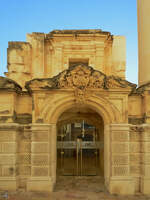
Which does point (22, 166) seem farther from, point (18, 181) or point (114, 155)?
point (114, 155)

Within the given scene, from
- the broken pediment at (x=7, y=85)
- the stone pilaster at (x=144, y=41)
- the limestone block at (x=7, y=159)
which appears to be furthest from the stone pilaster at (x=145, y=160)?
the broken pediment at (x=7, y=85)

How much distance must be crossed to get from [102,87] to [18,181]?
15.6ft

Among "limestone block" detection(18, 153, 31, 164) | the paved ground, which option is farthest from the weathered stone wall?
the paved ground

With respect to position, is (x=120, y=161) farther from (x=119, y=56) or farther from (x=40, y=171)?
(x=119, y=56)

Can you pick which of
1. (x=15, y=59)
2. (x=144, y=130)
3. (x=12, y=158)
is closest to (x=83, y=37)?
(x=15, y=59)

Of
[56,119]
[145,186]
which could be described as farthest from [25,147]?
[145,186]

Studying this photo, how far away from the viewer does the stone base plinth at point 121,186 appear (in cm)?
769

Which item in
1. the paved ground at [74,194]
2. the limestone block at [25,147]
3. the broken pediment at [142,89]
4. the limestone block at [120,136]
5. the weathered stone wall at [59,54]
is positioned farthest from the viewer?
the weathered stone wall at [59,54]

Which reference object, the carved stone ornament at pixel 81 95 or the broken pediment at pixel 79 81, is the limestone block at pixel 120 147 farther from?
the broken pediment at pixel 79 81

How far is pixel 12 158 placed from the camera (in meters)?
7.78

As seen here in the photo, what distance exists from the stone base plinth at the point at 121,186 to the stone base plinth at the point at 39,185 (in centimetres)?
225

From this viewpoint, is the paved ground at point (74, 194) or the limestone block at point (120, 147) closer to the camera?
the paved ground at point (74, 194)

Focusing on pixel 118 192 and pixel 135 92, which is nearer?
pixel 118 192

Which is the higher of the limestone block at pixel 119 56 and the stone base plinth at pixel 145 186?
the limestone block at pixel 119 56
